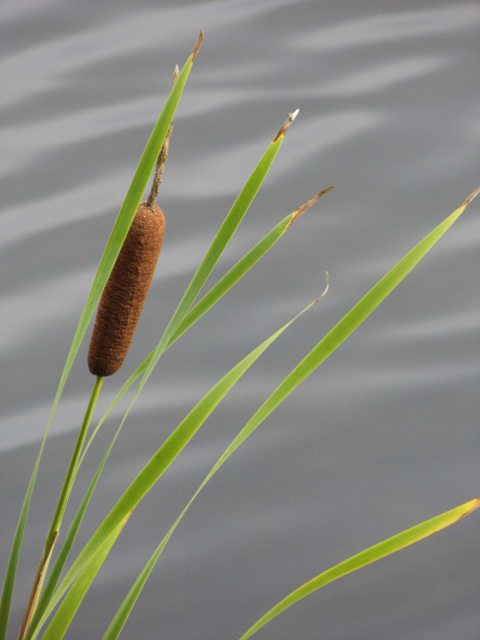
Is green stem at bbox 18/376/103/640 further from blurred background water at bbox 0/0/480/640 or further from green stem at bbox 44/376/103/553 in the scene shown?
blurred background water at bbox 0/0/480/640

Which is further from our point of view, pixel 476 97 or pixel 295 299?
pixel 476 97

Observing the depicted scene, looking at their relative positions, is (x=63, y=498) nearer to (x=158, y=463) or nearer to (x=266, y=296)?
(x=158, y=463)

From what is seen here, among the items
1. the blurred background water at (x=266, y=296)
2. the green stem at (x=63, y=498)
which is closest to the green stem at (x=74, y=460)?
the green stem at (x=63, y=498)

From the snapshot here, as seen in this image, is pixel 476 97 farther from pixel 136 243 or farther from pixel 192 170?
pixel 136 243

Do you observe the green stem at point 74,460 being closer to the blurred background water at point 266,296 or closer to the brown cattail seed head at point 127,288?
the brown cattail seed head at point 127,288

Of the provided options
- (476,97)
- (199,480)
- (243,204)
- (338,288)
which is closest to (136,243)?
(243,204)

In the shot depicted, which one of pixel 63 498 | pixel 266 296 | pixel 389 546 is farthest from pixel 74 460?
pixel 266 296
